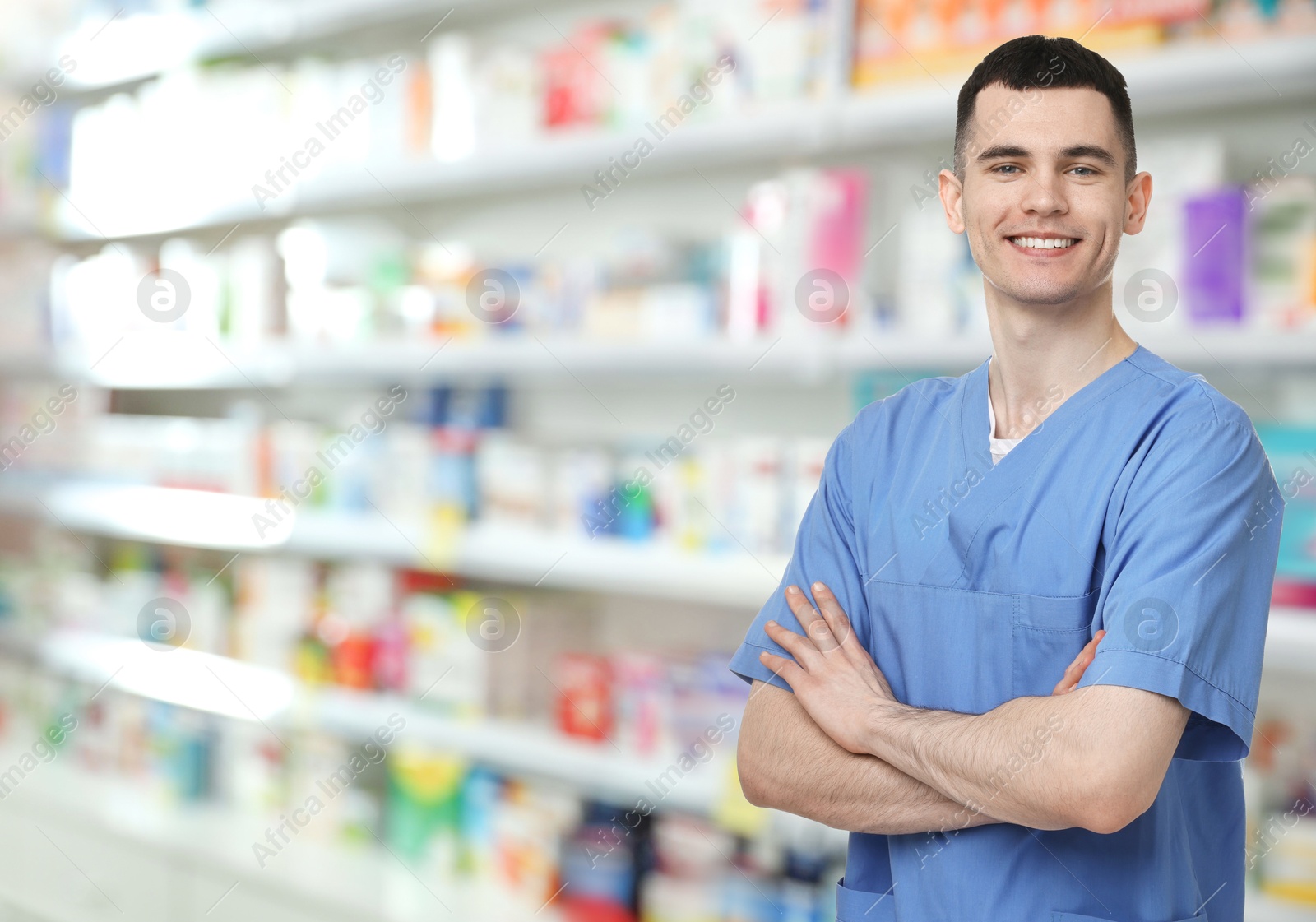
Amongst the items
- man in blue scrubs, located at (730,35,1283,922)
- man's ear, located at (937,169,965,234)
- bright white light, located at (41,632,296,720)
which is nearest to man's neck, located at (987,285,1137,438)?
man in blue scrubs, located at (730,35,1283,922)

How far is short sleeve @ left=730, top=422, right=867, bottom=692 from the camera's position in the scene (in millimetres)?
1297

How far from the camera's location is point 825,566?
1318 millimetres

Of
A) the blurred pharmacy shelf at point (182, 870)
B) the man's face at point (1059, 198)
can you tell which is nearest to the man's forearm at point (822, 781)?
the man's face at point (1059, 198)

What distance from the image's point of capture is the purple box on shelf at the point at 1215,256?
5.52ft

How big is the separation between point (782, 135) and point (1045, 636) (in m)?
1.32

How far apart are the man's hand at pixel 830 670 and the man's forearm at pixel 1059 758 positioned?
93mm

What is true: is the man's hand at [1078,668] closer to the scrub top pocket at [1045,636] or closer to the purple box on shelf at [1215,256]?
the scrub top pocket at [1045,636]

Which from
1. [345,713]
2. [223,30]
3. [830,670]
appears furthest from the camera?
[223,30]

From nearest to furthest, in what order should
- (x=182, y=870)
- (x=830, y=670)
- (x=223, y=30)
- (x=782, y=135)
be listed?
(x=830, y=670), (x=782, y=135), (x=182, y=870), (x=223, y=30)

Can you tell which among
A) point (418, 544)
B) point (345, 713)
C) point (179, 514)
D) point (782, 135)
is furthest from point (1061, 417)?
point (179, 514)

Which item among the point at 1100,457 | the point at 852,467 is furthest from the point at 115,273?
the point at 1100,457

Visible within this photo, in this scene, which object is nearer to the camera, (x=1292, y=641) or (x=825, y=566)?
(x=825, y=566)

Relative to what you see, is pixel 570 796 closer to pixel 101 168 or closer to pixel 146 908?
pixel 146 908

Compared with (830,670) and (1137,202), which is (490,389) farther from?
(1137,202)
